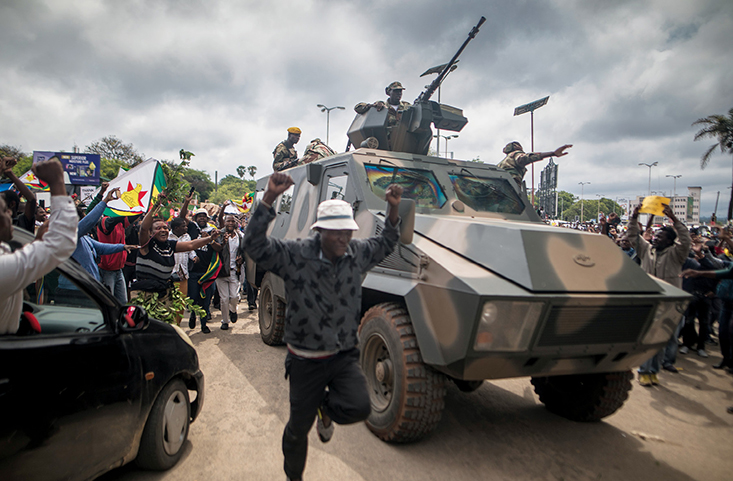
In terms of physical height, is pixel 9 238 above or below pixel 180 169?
below

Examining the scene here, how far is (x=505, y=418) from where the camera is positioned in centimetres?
389

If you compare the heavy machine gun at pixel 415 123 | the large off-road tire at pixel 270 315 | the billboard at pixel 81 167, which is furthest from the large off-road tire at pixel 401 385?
the billboard at pixel 81 167

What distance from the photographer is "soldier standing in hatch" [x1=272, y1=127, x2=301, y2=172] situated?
25.1ft

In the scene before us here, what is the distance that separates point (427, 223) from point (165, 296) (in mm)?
3397

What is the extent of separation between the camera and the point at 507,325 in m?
2.65

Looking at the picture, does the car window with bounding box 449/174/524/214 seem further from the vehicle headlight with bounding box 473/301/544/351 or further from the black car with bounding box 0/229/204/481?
the black car with bounding box 0/229/204/481

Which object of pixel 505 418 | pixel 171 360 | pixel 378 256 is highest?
pixel 378 256

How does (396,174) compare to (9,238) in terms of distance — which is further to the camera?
(396,174)

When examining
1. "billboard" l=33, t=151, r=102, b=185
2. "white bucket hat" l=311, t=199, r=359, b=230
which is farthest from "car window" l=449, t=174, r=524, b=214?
"billboard" l=33, t=151, r=102, b=185

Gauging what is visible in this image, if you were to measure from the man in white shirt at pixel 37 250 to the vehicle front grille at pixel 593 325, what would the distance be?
8.49ft

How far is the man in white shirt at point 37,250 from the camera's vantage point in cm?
176

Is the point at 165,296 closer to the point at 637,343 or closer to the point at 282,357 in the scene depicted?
the point at 282,357

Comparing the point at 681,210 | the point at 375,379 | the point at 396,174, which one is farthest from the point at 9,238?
the point at 681,210

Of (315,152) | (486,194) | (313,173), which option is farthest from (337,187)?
(315,152)
